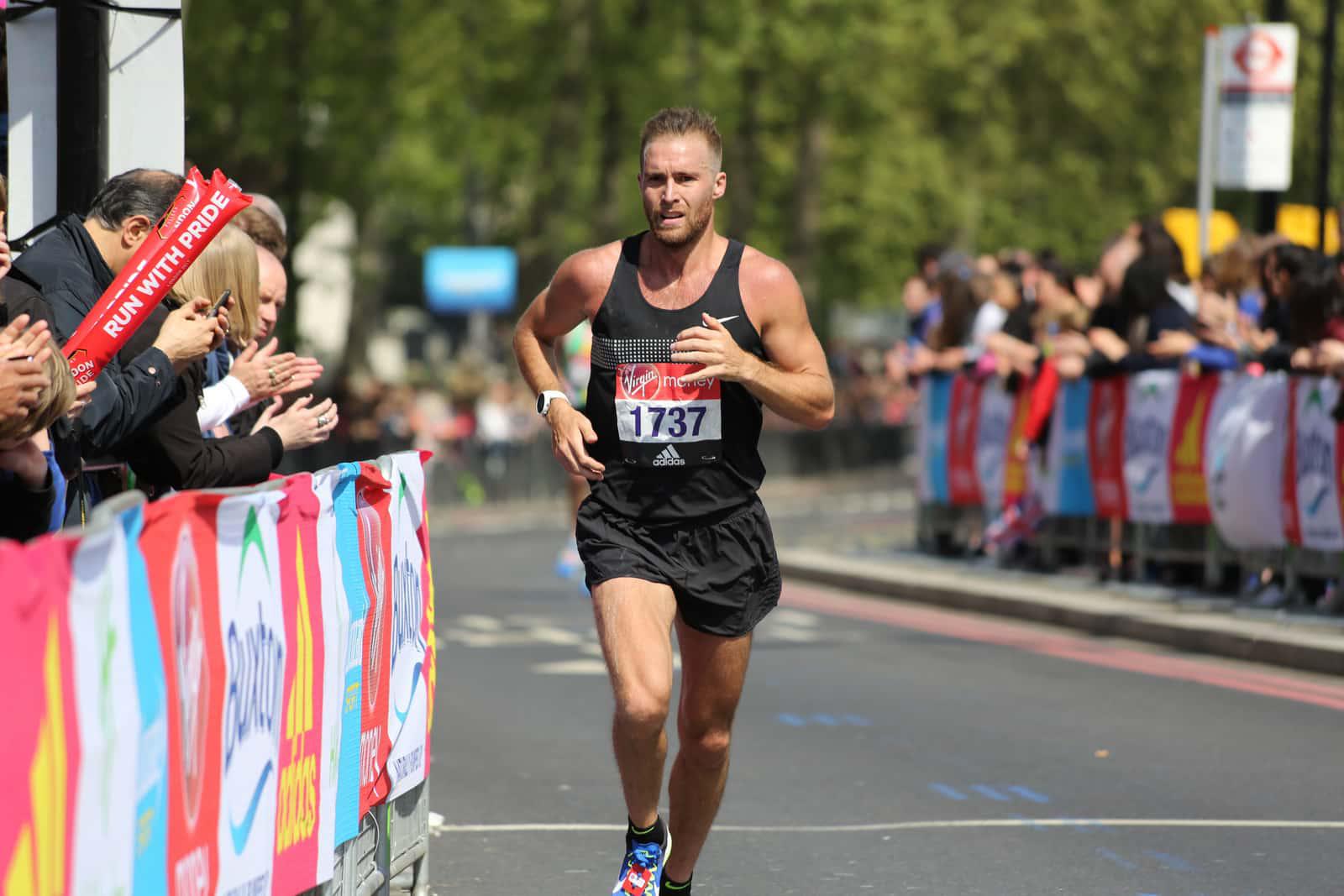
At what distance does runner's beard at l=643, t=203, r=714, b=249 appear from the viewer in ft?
19.7

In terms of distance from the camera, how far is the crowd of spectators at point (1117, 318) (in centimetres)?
1245

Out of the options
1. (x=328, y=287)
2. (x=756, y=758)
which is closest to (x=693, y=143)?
(x=756, y=758)

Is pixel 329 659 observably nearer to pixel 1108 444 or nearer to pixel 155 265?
pixel 155 265

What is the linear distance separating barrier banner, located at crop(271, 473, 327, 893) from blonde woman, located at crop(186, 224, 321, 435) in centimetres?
136

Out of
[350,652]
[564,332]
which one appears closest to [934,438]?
[564,332]

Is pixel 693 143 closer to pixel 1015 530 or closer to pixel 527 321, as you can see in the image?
pixel 527 321

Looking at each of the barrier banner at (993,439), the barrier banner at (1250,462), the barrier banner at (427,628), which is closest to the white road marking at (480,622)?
the barrier banner at (993,439)

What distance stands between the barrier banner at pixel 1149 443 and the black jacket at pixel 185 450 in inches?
347

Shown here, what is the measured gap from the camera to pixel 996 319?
17.8m

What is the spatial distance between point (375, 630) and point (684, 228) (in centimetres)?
125

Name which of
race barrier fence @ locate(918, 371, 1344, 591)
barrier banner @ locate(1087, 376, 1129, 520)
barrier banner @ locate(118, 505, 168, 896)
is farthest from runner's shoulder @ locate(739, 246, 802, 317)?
barrier banner @ locate(1087, 376, 1129, 520)

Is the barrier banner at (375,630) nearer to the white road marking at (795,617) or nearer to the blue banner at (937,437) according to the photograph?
the white road marking at (795,617)

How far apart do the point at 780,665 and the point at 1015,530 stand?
478 cm

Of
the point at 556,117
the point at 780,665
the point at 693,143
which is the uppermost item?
the point at 556,117
